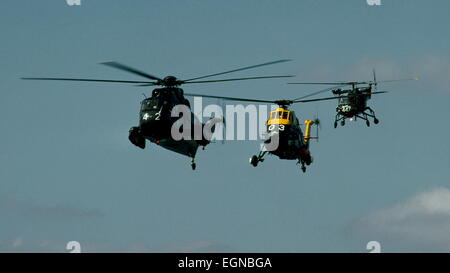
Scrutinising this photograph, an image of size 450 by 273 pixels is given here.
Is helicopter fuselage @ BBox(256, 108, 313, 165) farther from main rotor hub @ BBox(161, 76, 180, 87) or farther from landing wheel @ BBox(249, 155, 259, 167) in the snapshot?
main rotor hub @ BBox(161, 76, 180, 87)

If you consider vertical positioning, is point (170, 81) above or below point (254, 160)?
above

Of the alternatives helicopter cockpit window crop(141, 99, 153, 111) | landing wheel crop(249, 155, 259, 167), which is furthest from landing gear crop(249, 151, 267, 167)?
helicopter cockpit window crop(141, 99, 153, 111)

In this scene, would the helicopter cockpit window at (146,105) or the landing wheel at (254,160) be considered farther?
the landing wheel at (254,160)

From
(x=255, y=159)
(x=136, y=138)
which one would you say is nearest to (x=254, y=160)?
(x=255, y=159)

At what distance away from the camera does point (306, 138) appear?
91.7 metres

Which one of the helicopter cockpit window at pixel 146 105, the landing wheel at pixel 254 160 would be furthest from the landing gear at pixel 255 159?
the helicopter cockpit window at pixel 146 105

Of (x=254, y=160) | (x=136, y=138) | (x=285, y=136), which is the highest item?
(x=285, y=136)

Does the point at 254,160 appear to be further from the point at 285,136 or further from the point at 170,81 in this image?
the point at 170,81

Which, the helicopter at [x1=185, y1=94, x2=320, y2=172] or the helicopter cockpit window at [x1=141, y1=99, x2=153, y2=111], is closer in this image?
the helicopter cockpit window at [x1=141, y1=99, x2=153, y2=111]

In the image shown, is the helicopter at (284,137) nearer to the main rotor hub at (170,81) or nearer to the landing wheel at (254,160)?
the landing wheel at (254,160)

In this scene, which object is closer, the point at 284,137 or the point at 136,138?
the point at 136,138
